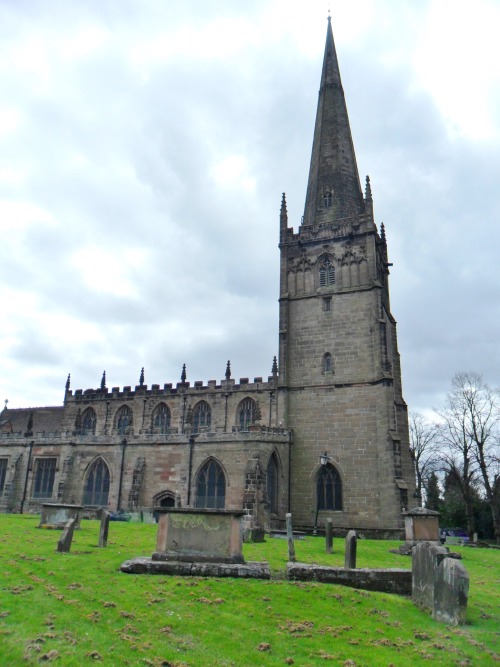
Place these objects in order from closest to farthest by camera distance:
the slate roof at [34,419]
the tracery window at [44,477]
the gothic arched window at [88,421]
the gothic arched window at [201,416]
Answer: the tracery window at [44,477], the gothic arched window at [201,416], the gothic arched window at [88,421], the slate roof at [34,419]

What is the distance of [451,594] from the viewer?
31.3 ft

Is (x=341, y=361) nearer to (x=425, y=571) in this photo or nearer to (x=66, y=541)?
(x=66, y=541)

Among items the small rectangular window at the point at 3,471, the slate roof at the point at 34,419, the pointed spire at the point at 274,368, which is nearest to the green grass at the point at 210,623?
the small rectangular window at the point at 3,471

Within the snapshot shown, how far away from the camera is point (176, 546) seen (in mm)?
11898

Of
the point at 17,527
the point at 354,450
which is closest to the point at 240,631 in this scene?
the point at 17,527

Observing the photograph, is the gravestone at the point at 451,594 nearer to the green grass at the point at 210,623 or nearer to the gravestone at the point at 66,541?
the green grass at the point at 210,623

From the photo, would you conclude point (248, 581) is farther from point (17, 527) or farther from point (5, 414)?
point (5, 414)

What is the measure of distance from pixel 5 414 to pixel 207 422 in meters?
21.6

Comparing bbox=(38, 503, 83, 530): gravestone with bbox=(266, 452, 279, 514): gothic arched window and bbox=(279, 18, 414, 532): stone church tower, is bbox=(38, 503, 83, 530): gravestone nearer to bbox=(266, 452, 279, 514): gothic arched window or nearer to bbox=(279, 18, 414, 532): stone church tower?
bbox=(266, 452, 279, 514): gothic arched window

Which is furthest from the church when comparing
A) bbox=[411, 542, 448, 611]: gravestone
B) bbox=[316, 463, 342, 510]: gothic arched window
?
bbox=[411, 542, 448, 611]: gravestone

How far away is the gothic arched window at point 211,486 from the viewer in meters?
28.8

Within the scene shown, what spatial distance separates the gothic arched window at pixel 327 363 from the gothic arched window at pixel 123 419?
1659 centimetres

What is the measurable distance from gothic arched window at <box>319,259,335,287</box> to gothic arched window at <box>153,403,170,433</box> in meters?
15.2

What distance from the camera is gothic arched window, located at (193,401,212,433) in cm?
3878
